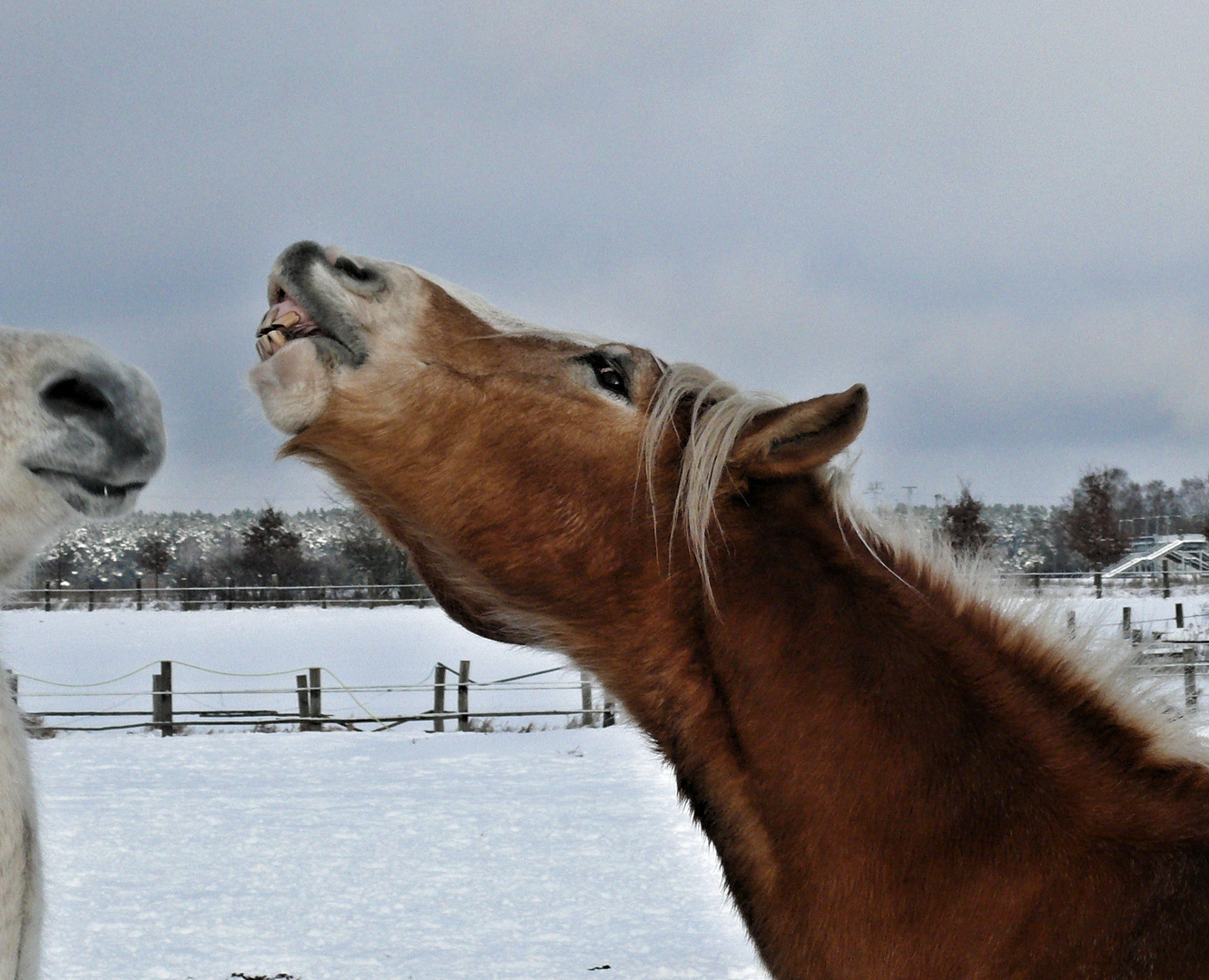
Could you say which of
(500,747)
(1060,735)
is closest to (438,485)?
(1060,735)

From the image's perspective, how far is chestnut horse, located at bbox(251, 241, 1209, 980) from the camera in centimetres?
186

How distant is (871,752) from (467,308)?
1.24 metres

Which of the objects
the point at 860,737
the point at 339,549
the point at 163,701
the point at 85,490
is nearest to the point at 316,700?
the point at 163,701

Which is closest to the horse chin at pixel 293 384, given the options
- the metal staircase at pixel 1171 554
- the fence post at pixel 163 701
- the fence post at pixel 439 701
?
the fence post at pixel 439 701

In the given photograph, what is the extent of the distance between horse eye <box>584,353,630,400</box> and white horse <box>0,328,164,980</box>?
2.85ft

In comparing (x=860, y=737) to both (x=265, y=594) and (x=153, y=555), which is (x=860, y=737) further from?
(x=153, y=555)

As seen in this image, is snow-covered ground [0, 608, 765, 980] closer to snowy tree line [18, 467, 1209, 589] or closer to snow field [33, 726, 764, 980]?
snow field [33, 726, 764, 980]

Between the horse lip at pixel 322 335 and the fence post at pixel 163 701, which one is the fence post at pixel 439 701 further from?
the horse lip at pixel 322 335

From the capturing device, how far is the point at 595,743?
528 inches

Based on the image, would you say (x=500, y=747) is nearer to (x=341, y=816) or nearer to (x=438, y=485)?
(x=341, y=816)

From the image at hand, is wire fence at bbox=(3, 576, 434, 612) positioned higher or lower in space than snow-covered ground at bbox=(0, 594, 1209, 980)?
higher

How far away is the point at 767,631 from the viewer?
1995mm

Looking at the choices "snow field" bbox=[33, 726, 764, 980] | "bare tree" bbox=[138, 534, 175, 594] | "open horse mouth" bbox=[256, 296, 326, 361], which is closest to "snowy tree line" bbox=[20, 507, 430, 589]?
"bare tree" bbox=[138, 534, 175, 594]

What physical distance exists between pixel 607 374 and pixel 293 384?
2.14 ft
